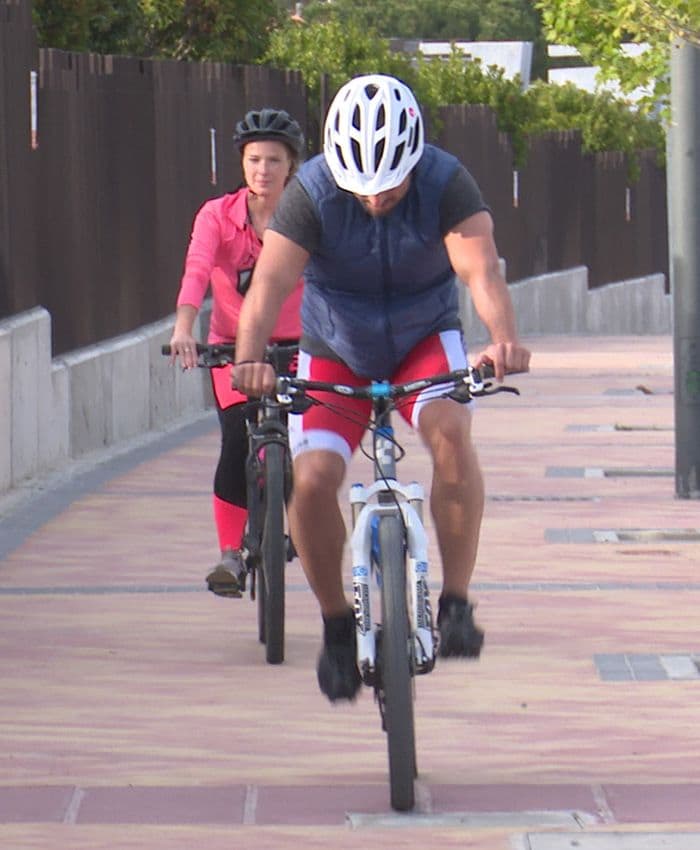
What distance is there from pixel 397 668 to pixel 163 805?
0.73m

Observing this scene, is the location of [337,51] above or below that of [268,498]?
above

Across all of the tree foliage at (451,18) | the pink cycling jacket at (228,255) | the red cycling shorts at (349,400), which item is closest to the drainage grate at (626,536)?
the pink cycling jacket at (228,255)

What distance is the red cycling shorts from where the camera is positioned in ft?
22.9

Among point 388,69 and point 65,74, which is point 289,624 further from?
point 388,69

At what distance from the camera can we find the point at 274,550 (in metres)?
8.64

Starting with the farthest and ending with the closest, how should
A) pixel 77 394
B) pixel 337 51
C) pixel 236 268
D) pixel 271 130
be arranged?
1. pixel 337 51
2. pixel 77 394
3. pixel 236 268
4. pixel 271 130

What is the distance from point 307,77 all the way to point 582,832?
21657 mm

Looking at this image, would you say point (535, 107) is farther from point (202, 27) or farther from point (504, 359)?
point (504, 359)

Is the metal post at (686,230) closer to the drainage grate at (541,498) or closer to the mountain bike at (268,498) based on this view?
the drainage grate at (541,498)

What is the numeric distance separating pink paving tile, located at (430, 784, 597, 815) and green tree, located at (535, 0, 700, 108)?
5.75 m

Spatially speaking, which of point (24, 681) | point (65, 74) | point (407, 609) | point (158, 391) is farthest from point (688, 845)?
point (158, 391)

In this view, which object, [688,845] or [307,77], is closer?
[688,845]

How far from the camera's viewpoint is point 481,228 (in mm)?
6918

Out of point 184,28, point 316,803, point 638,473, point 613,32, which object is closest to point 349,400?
point 316,803
